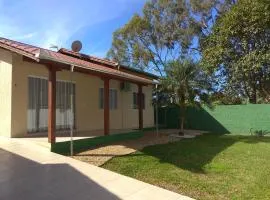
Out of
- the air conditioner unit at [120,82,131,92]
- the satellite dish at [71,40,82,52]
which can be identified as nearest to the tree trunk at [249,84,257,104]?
the air conditioner unit at [120,82,131,92]

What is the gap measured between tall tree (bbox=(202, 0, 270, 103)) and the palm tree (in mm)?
5768

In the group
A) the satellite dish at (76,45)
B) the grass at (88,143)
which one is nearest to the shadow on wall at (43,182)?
the grass at (88,143)

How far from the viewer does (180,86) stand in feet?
51.4

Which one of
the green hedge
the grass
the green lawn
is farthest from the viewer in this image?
the green hedge

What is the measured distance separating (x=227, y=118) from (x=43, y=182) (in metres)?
14.5

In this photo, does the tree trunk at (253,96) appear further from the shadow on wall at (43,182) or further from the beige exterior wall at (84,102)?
the shadow on wall at (43,182)

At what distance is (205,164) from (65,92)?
6488 millimetres

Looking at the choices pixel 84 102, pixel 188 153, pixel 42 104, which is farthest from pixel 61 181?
pixel 84 102

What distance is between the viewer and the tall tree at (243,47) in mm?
19828

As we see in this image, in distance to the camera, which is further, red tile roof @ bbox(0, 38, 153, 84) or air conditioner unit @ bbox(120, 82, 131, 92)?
air conditioner unit @ bbox(120, 82, 131, 92)

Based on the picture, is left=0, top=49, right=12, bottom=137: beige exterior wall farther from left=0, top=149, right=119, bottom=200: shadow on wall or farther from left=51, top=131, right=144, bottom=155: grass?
left=0, top=149, right=119, bottom=200: shadow on wall

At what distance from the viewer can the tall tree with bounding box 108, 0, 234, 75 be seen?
28547 millimetres

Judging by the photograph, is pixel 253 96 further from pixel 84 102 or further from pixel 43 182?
pixel 43 182

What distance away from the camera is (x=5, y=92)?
11.4m
